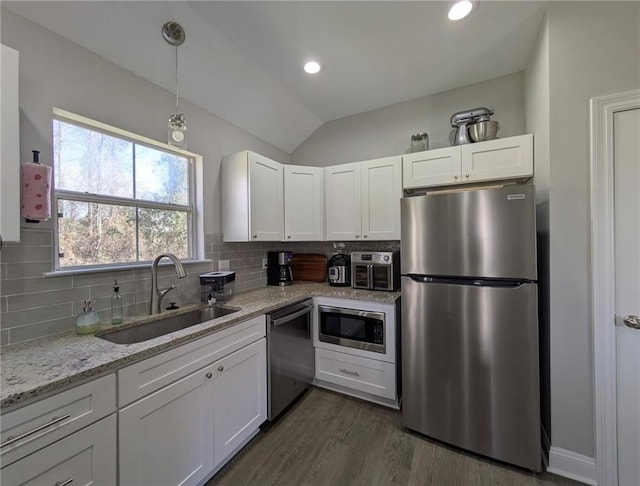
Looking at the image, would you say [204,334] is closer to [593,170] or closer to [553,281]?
[553,281]

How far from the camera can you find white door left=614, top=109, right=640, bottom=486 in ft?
4.63

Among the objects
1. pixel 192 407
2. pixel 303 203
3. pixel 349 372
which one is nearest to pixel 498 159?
pixel 303 203

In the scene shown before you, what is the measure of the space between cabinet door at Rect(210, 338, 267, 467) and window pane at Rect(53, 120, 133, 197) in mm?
1398

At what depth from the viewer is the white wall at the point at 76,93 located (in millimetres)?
1343

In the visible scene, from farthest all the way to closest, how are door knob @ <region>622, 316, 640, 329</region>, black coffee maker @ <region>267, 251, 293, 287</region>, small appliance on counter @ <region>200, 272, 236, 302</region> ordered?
black coffee maker @ <region>267, 251, 293, 287</region>
small appliance on counter @ <region>200, 272, 236, 302</region>
door knob @ <region>622, 316, 640, 329</region>

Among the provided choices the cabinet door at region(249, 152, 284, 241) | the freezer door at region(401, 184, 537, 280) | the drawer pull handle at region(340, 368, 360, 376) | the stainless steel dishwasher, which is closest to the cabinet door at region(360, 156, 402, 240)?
the freezer door at region(401, 184, 537, 280)

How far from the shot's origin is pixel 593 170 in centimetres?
147

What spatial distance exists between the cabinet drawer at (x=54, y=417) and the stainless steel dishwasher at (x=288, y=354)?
102 centimetres

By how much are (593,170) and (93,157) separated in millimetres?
3065

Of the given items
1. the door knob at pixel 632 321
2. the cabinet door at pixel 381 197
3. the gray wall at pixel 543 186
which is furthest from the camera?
the cabinet door at pixel 381 197

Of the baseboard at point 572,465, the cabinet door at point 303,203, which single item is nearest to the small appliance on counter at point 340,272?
the cabinet door at point 303,203

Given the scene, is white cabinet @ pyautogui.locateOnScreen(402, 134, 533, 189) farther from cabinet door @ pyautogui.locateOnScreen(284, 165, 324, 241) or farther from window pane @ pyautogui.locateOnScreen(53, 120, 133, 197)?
window pane @ pyautogui.locateOnScreen(53, 120, 133, 197)

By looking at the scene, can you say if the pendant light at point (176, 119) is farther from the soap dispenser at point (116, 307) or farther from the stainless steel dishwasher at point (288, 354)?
the stainless steel dishwasher at point (288, 354)

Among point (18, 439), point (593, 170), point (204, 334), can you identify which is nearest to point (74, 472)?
point (18, 439)
